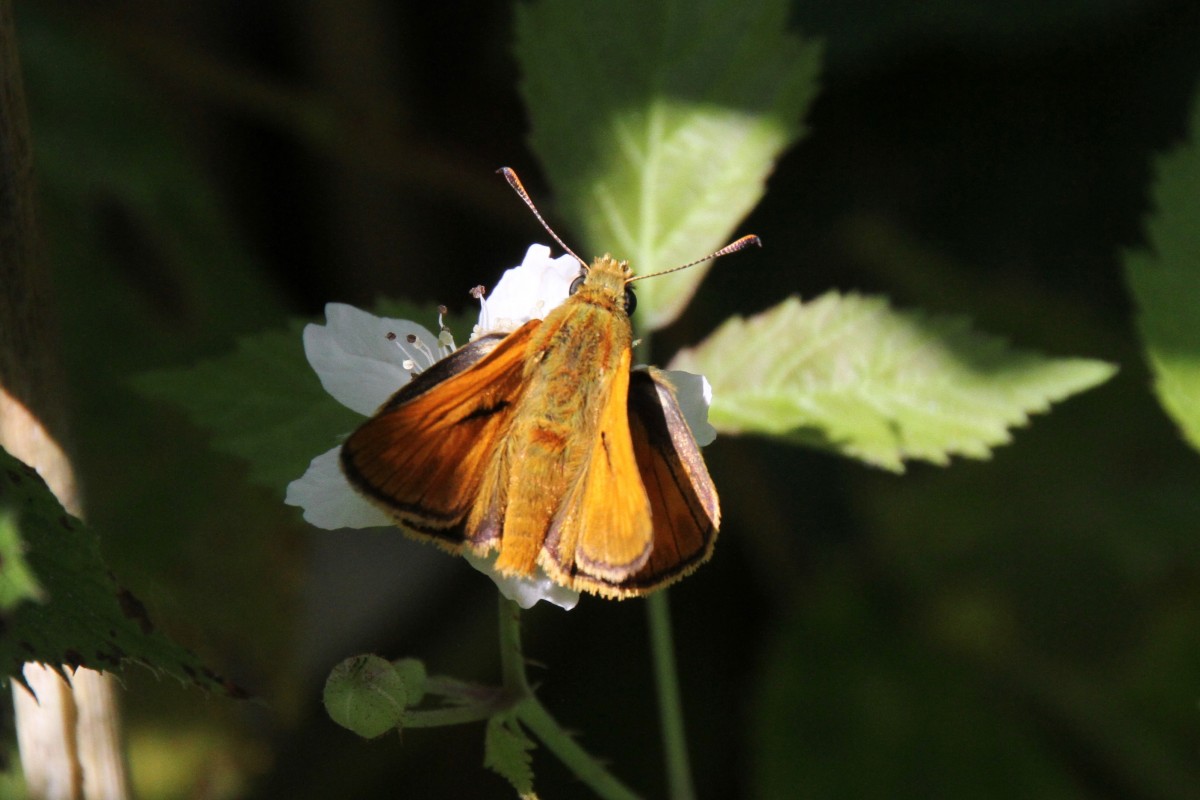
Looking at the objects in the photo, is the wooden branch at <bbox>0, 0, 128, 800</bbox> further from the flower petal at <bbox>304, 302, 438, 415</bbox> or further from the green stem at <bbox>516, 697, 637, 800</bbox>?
the green stem at <bbox>516, 697, 637, 800</bbox>

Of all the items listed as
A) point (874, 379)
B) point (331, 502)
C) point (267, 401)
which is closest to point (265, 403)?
point (267, 401)

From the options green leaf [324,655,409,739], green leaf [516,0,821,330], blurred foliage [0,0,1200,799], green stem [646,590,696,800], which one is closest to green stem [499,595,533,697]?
green leaf [324,655,409,739]

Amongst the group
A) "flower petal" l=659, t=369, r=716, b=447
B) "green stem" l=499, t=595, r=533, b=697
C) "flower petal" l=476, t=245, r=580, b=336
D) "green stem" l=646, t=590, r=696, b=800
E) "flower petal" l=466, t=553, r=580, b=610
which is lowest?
"green stem" l=646, t=590, r=696, b=800

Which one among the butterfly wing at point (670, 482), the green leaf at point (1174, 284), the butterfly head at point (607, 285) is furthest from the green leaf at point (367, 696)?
the green leaf at point (1174, 284)

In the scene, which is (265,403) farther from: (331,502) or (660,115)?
(660,115)

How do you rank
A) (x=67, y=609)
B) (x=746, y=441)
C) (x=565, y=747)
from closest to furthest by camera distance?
(x=67, y=609)
(x=565, y=747)
(x=746, y=441)

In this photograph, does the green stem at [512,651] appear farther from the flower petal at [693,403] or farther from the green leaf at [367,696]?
the flower petal at [693,403]
